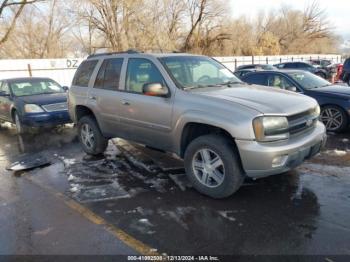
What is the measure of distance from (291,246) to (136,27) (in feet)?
94.6

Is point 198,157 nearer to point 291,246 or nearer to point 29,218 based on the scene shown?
point 291,246

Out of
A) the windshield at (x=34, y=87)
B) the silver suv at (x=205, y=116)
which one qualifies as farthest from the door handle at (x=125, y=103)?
the windshield at (x=34, y=87)

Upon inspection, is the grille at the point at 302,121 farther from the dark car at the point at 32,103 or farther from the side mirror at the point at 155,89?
the dark car at the point at 32,103

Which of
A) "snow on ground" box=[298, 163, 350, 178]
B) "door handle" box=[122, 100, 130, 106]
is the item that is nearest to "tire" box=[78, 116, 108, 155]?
"door handle" box=[122, 100, 130, 106]

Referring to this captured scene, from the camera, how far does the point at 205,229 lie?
3648 mm

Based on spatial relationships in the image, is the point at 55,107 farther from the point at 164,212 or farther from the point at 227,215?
the point at 227,215

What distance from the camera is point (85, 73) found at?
21.3 ft

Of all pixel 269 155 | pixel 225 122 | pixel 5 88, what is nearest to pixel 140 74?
pixel 225 122

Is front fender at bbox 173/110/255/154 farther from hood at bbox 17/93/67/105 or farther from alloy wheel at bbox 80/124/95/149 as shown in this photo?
hood at bbox 17/93/67/105

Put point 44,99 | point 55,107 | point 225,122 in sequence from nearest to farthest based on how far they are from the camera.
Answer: point 225,122 → point 55,107 → point 44,99

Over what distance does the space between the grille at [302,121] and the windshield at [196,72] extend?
4.22ft

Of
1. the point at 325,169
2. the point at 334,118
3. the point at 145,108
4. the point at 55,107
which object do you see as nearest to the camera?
the point at 145,108

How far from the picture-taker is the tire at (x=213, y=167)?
4.15m

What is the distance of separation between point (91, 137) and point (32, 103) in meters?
3.22
